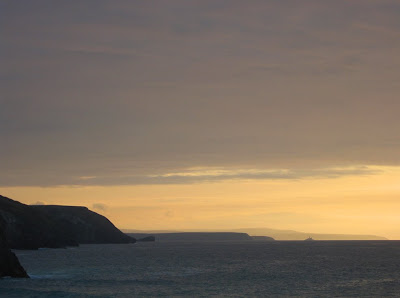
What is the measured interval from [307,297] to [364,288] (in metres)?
16.0

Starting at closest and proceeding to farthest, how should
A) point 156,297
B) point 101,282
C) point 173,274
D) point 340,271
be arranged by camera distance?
point 156,297 < point 101,282 < point 173,274 < point 340,271

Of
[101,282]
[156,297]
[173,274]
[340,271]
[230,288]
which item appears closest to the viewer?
[156,297]

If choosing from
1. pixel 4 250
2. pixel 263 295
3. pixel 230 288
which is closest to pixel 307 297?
pixel 263 295

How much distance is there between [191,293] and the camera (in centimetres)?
8444

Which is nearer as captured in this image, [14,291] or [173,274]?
[14,291]

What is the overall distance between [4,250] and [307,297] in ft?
160

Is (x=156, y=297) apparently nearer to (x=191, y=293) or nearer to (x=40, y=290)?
(x=191, y=293)

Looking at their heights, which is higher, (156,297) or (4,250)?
(4,250)

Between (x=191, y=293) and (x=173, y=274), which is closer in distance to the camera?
(x=191, y=293)

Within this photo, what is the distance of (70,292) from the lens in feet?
271

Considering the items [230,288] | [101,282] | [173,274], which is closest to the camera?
[230,288]

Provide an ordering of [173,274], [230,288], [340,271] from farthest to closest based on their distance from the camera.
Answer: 1. [340,271]
2. [173,274]
3. [230,288]

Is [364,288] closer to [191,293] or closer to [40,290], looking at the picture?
[191,293]

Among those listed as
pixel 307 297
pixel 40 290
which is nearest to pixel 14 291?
pixel 40 290
